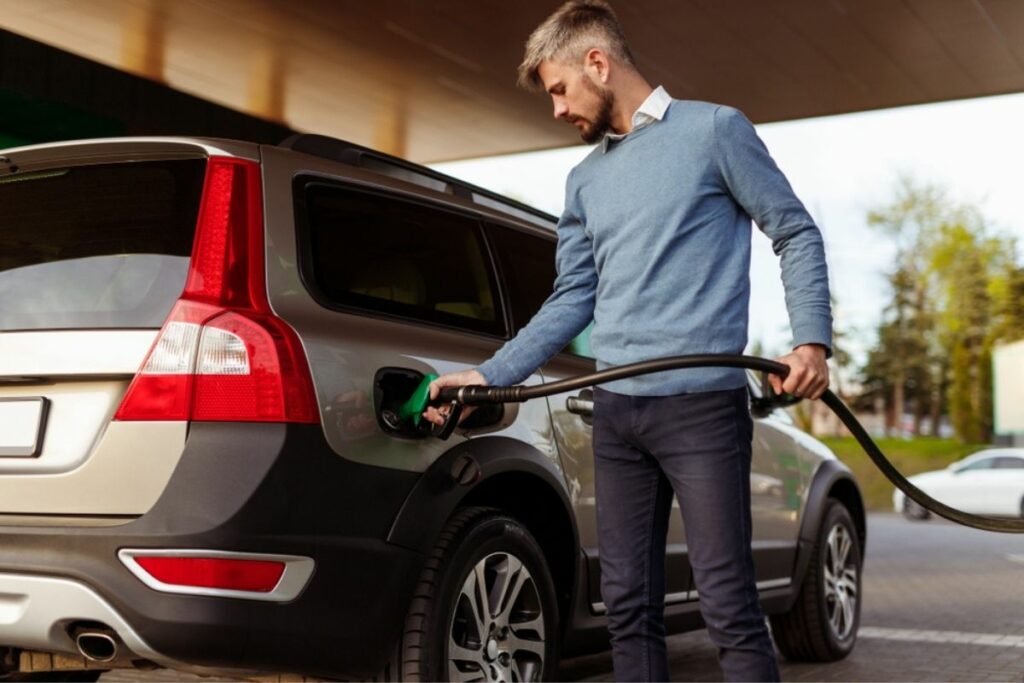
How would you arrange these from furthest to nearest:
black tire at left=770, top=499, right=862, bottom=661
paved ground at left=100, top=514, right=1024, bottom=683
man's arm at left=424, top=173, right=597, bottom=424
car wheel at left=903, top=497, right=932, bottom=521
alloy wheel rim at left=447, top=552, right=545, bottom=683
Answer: car wheel at left=903, top=497, right=932, bottom=521, black tire at left=770, top=499, right=862, bottom=661, paved ground at left=100, top=514, right=1024, bottom=683, alloy wheel rim at left=447, top=552, right=545, bottom=683, man's arm at left=424, top=173, right=597, bottom=424

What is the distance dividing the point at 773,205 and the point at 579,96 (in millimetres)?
571

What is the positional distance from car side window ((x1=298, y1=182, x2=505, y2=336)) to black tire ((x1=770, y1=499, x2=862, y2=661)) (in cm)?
291

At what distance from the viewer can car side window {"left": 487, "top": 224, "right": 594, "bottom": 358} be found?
467 centimetres

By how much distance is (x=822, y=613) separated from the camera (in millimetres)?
6680

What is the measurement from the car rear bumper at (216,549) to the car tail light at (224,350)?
0.22 feet

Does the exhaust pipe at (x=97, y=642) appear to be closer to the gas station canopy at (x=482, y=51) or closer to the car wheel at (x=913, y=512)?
the gas station canopy at (x=482, y=51)

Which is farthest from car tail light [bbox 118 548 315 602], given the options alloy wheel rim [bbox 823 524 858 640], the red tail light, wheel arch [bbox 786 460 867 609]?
alloy wheel rim [bbox 823 524 858 640]

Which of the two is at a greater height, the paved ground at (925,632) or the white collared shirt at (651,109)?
the white collared shirt at (651,109)

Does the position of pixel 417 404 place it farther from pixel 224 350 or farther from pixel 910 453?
pixel 910 453

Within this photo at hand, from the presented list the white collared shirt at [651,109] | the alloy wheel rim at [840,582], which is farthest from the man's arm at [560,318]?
the alloy wheel rim at [840,582]

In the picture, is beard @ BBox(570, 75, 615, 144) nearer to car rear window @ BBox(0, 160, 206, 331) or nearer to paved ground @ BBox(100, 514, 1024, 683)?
car rear window @ BBox(0, 160, 206, 331)

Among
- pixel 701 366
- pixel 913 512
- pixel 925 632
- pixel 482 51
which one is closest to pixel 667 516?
pixel 701 366

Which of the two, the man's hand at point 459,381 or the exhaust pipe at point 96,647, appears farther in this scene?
the man's hand at point 459,381

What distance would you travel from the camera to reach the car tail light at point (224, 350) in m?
3.34
